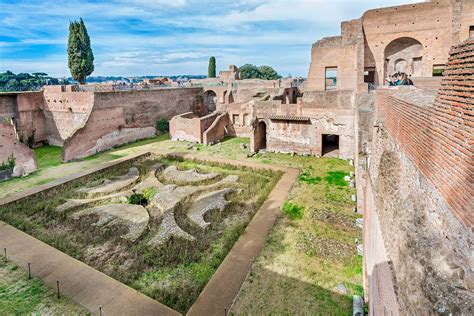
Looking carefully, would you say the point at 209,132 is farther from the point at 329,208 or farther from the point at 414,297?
the point at 414,297

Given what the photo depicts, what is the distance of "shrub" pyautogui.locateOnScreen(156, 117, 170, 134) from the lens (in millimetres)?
24781

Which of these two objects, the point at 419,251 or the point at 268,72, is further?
the point at 268,72

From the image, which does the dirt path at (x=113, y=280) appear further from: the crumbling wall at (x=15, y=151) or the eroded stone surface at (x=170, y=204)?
the crumbling wall at (x=15, y=151)

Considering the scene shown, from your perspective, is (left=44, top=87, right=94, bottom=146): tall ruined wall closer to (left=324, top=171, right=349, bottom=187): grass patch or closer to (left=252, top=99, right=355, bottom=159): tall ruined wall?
(left=252, top=99, right=355, bottom=159): tall ruined wall

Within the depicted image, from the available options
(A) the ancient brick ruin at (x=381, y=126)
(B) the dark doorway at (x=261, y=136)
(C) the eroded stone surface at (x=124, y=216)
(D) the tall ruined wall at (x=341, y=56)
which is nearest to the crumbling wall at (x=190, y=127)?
(A) the ancient brick ruin at (x=381, y=126)

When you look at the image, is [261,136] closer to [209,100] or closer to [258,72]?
[209,100]

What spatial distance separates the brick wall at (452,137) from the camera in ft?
7.18

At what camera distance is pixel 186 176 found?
45.5 feet

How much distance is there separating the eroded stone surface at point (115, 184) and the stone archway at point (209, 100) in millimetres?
17894

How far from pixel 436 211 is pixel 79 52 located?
4223 cm

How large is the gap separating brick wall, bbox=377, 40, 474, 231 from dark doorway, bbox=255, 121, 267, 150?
14.6m

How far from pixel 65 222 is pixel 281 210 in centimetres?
749

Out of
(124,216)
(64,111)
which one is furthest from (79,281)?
(64,111)

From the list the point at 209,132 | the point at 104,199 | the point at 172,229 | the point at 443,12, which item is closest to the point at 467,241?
the point at 172,229
